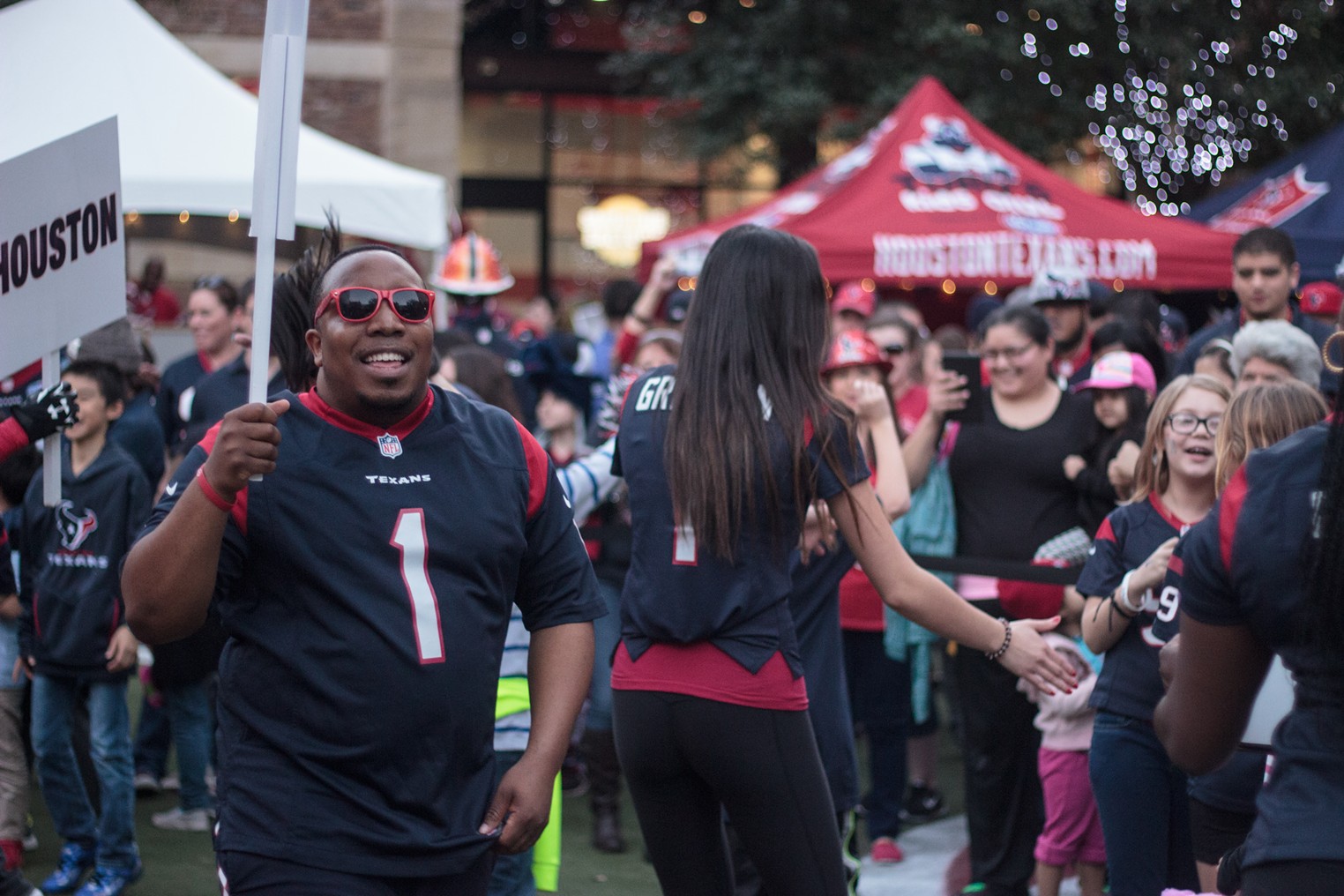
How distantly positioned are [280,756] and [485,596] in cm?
45

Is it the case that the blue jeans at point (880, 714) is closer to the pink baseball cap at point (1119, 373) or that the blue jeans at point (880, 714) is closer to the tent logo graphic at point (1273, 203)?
the pink baseball cap at point (1119, 373)

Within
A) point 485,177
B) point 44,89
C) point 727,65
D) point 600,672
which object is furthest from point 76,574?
point 485,177

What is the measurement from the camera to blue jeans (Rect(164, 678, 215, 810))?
6.45 m

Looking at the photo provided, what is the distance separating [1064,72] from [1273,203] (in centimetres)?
517

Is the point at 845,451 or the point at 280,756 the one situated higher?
the point at 845,451

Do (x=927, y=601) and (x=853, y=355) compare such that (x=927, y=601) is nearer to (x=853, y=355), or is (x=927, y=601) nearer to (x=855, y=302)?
(x=853, y=355)

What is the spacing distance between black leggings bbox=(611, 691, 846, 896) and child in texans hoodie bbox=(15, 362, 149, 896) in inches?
103

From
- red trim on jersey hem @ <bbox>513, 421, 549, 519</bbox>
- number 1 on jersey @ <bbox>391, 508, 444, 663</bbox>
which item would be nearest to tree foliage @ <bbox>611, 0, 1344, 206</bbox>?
red trim on jersey hem @ <bbox>513, 421, 549, 519</bbox>

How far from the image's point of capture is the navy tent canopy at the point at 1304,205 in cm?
1141

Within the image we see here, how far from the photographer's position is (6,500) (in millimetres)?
5832

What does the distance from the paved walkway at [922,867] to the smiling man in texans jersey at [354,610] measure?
3.45 m

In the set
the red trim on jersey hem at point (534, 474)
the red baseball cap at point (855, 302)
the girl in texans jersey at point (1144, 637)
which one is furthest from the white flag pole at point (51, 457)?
the red baseball cap at point (855, 302)

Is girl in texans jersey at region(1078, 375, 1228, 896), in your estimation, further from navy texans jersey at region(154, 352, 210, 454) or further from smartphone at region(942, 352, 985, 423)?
navy texans jersey at region(154, 352, 210, 454)

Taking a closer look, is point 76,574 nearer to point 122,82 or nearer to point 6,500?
point 6,500
